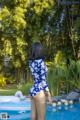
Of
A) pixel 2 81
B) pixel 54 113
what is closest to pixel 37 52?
pixel 54 113

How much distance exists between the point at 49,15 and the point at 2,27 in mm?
2268

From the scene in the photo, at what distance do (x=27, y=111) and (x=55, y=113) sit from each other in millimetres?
733

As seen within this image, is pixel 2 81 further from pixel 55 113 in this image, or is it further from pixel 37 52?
pixel 37 52

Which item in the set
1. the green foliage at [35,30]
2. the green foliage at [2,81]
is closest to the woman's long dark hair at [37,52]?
the green foliage at [35,30]

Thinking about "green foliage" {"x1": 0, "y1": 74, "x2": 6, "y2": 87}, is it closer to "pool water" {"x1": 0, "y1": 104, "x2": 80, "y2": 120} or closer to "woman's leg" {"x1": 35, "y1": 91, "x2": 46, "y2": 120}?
"pool water" {"x1": 0, "y1": 104, "x2": 80, "y2": 120}

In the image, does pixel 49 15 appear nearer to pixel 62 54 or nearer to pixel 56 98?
pixel 62 54

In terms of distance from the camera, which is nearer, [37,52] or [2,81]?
[37,52]

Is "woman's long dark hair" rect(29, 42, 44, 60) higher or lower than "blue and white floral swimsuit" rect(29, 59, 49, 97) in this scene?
higher

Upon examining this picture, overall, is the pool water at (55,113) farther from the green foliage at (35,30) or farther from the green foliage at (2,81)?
the green foliage at (2,81)

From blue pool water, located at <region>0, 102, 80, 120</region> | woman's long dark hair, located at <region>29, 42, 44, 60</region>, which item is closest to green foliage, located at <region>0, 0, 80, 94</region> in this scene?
blue pool water, located at <region>0, 102, 80, 120</region>

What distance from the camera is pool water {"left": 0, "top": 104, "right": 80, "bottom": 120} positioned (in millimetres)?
9586

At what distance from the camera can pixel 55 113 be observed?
10133 mm

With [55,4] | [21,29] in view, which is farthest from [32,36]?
[55,4]

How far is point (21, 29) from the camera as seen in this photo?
57.4 ft
